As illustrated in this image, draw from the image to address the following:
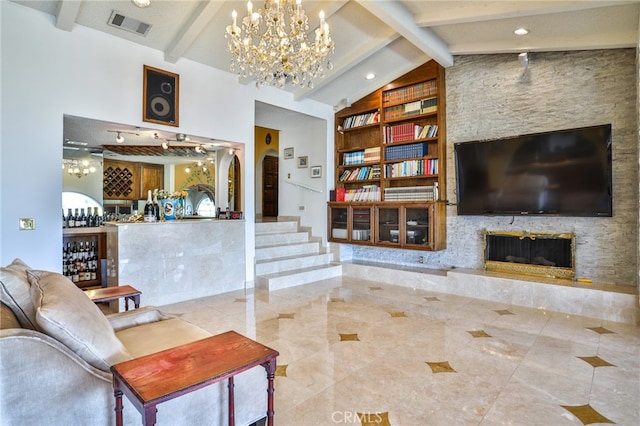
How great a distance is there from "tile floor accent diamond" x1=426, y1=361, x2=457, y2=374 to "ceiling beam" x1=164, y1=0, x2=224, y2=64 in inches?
137

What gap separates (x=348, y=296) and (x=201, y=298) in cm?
186

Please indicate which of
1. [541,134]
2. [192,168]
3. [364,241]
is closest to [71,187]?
[192,168]

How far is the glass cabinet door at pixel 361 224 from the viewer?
18.3 ft

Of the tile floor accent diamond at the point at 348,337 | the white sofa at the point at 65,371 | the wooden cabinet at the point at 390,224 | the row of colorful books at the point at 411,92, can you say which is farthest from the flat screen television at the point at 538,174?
the white sofa at the point at 65,371

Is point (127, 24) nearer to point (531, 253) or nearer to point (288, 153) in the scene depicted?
point (288, 153)

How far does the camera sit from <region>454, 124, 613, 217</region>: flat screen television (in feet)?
12.3

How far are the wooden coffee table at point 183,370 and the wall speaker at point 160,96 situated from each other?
128 inches

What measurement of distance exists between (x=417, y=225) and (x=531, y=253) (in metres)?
1.46

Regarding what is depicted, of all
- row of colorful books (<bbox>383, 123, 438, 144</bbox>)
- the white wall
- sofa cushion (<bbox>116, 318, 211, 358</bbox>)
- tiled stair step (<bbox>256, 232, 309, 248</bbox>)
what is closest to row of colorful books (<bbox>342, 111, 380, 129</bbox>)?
row of colorful books (<bbox>383, 123, 438, 144</bbox>)

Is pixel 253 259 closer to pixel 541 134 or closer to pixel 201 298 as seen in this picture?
pixel 201 298

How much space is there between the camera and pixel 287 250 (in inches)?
224

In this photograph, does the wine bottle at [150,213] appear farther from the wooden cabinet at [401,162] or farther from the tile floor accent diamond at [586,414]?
the tile floor accent diamond at [586,414]

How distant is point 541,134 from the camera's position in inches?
162

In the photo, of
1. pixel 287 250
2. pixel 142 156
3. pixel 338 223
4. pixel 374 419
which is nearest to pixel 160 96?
pixel 142 156
